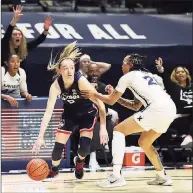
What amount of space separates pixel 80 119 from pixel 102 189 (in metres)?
0.85

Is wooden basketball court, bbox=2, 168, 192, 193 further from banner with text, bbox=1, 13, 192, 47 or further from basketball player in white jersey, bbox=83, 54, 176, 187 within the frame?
banner with text, bbox=1, 13, 192, 47

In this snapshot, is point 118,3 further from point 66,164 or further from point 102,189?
point 102,189

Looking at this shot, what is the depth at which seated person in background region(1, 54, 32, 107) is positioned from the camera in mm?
7945

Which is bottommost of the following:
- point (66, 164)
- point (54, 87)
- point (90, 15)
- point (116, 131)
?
point (66, 164)

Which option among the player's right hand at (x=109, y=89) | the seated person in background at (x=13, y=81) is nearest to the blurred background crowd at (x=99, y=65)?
the seated person in background at (x=13, y=81)

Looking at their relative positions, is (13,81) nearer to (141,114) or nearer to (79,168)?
(79,168)

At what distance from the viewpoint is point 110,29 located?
381 inches

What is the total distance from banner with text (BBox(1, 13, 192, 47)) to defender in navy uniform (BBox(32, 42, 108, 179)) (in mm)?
1863

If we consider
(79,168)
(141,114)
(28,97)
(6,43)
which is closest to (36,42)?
(6,43)

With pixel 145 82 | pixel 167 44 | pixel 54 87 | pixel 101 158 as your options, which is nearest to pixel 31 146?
pixel 101 158

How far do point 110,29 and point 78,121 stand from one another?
266 centimetres

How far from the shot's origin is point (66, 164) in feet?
27.9

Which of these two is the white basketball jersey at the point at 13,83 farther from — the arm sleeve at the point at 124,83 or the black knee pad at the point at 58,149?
the arm sleeve at the point at 124,83

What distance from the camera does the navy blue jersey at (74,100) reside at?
23.3ft
